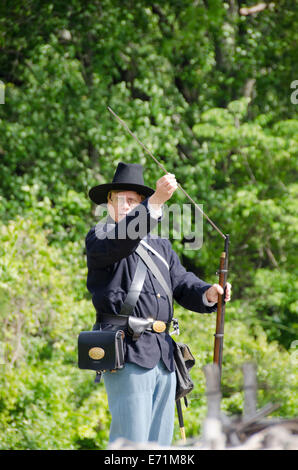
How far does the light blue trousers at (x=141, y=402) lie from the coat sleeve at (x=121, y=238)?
0.49 m

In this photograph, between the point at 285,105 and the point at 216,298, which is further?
the point at 285,105

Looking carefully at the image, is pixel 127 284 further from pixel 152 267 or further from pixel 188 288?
pixel 188 288

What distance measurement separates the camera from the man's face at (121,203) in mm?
3449

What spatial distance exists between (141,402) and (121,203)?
0.91 meters

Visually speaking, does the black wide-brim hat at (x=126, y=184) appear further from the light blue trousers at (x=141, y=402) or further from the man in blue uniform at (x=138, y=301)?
→ the light blue trousers at (x=141, y=402)

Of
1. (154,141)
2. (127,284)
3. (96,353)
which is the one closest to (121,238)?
(127,284)

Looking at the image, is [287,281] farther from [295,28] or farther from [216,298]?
[216,298]

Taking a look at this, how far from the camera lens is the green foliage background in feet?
24.4

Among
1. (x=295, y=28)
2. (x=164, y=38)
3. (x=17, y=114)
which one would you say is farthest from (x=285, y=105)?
(x=17, y=114)

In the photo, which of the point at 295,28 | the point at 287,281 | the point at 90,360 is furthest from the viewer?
the point at 295,28

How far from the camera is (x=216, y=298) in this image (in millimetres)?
3561

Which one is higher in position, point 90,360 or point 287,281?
point 287,281
